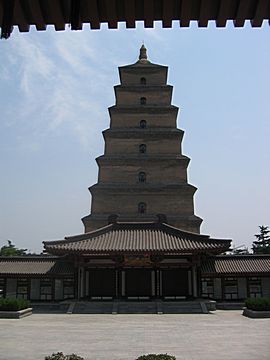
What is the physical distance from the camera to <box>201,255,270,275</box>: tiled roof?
29078 millimetres

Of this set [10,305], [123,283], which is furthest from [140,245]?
[10,305]

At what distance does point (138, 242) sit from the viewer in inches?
1144

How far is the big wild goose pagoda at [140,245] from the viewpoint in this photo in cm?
2835

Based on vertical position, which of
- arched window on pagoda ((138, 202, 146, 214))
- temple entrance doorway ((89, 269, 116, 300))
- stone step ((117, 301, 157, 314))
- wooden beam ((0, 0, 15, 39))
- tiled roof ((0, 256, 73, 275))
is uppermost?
arched window on pagoda ((138, 202, 146, 214))

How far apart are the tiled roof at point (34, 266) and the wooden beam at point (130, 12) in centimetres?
2698

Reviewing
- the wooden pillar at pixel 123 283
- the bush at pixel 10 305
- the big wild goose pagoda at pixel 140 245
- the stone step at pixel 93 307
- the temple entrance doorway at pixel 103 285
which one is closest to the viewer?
the bush at pixel 10 305

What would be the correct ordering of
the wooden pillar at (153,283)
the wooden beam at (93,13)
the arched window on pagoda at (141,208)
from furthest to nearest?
the arched window on pagoda at (141,208), the wooden pillar at (153,283), the wooden beam at (93,13)

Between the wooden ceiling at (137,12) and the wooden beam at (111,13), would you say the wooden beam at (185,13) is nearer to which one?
the wooden ceiling at (137,12)

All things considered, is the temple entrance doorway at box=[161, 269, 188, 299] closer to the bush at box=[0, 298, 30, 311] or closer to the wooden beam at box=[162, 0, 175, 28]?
the bush at box=[0, 298, 30, 311]

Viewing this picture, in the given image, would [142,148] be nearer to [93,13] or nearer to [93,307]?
[93,307]

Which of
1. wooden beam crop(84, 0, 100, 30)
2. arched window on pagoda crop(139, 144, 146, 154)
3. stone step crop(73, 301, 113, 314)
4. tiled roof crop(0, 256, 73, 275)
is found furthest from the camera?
arched window on pagoda crop(139, 144, 146, 154)

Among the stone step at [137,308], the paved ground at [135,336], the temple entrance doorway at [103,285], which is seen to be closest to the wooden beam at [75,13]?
the paved ground at [135,336]

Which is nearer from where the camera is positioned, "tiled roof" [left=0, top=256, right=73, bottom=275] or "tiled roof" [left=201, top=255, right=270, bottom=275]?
"tiled roof" [left=201, top=255, right=270, bottom=275]

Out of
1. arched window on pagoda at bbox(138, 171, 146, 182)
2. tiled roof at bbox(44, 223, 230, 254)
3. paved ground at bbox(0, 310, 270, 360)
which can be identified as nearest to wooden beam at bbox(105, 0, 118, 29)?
paved ground at bbox(0, 310, 270, 360)
